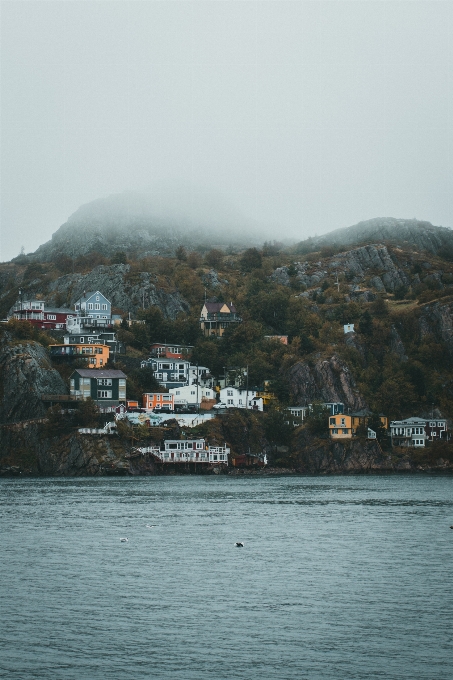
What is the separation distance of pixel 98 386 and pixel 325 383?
40.3 meters

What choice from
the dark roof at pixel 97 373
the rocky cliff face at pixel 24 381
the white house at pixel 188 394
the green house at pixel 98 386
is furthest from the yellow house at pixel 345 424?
the rocky cliff face at pixel 24 381

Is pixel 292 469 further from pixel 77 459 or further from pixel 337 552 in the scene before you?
pixel 337 552

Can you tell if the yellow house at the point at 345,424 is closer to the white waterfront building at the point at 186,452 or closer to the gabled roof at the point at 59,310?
the white waterfront building at the point at 186,452

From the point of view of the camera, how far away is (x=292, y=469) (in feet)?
473

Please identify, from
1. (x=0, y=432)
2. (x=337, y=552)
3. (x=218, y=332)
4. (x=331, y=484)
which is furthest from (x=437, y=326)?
(x=337, y=552)

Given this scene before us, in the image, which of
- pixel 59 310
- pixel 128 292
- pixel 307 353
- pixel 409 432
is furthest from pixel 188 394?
pixel 128 292

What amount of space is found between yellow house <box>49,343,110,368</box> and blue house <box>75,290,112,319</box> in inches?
705

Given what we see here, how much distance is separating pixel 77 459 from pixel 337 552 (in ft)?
262

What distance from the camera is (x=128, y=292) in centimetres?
19438

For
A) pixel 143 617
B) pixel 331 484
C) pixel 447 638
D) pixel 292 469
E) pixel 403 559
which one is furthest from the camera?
pixel 292 469

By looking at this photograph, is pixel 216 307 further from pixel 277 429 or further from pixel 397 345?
pixel 277 429

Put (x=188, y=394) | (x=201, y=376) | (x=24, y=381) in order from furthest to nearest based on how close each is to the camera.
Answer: (x=201, y=376) < (x=188, y=394) < (x=24, y=381)

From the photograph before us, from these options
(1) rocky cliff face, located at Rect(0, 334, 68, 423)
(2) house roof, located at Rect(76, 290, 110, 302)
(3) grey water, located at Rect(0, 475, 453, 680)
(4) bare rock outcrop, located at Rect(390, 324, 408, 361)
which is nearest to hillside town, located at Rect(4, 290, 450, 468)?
(1) rocky cliff face, located at Rect(0, 334, 68, 423)

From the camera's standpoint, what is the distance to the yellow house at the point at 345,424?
146250mm
